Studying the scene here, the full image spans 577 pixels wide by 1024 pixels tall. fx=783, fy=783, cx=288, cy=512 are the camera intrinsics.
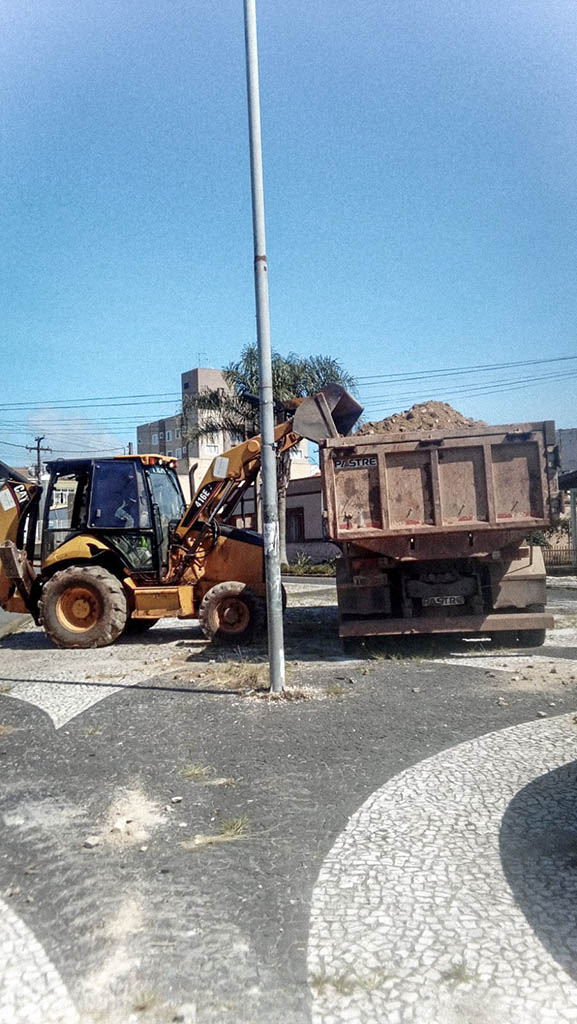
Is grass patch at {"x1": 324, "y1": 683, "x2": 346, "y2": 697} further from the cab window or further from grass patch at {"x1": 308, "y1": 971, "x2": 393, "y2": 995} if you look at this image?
grass patch at {"x1": 308, "y1": 971, "x2": 393, "y2": 995}

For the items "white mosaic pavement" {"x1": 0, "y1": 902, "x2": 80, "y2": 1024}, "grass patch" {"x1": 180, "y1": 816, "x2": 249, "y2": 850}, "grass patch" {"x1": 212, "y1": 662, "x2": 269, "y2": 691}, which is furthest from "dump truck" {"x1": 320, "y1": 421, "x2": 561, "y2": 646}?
"white mosaic pavement" {"x1": 0, "y1": 902, "x2": 80, "y2": 1024}

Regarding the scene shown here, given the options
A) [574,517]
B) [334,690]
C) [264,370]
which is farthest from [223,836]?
[574,517]

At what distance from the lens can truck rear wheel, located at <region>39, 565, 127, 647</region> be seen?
37.2 feet

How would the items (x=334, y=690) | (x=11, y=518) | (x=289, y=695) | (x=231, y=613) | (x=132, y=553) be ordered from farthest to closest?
(x=11, y=518), (x=132, y=553), (x=231, y=613), (x=334, y=690), (x=289, y=695)

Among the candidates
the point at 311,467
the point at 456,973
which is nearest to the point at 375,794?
the point at 456,973

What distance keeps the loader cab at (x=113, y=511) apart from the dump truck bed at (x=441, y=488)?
345cm

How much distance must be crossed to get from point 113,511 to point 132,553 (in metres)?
0.70

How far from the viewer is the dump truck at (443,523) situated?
9344 millimetres

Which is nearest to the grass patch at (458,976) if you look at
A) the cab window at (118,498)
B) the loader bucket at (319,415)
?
the loader bucket at (319,415)

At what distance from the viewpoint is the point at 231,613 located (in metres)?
11.1

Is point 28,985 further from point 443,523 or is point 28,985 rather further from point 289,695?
point 443,523

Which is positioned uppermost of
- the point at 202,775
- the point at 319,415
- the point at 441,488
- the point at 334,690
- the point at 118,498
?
the point at 319,415

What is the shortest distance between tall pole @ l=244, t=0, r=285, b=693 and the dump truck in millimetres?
1734

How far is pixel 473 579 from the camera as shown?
391 inches
